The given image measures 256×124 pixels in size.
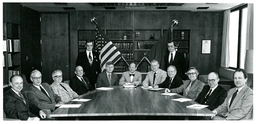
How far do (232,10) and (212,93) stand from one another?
198 inches

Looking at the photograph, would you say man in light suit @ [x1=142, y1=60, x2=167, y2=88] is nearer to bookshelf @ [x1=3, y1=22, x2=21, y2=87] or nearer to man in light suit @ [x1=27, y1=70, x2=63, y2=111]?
man in light suit @ [x1=27, y1=70, x2=63, y2=111]

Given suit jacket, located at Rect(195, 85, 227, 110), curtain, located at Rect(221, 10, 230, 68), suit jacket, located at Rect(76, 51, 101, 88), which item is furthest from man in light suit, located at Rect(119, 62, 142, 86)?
curtain, located at Rect(221, 10, 230, 68)

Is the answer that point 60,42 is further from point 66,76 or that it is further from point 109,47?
point 109,47

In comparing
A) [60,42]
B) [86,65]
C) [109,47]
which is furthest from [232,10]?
[60,42]

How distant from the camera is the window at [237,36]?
22.8 feet

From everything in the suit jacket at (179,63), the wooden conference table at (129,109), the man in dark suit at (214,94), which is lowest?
the wooden conference table at (129,109)

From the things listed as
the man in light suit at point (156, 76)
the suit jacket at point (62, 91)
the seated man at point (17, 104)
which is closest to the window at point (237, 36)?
the man in light suit at point (156, 76)

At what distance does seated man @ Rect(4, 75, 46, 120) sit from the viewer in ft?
9.84

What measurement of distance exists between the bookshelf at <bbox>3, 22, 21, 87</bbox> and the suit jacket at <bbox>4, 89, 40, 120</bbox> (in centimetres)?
268

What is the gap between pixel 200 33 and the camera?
337 inches

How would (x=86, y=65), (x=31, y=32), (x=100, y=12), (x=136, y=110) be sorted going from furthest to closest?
1. (x=100, y=12)
2. (x=31, y=32)
3. (x=86, y=65)
4. (x=136, y=110)

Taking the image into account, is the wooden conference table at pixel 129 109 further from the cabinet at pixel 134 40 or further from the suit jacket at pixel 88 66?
the cabinet at pixel 134 40

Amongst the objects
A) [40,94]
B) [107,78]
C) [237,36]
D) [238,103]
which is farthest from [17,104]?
[237,36]

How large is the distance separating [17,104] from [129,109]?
51.9 inches
